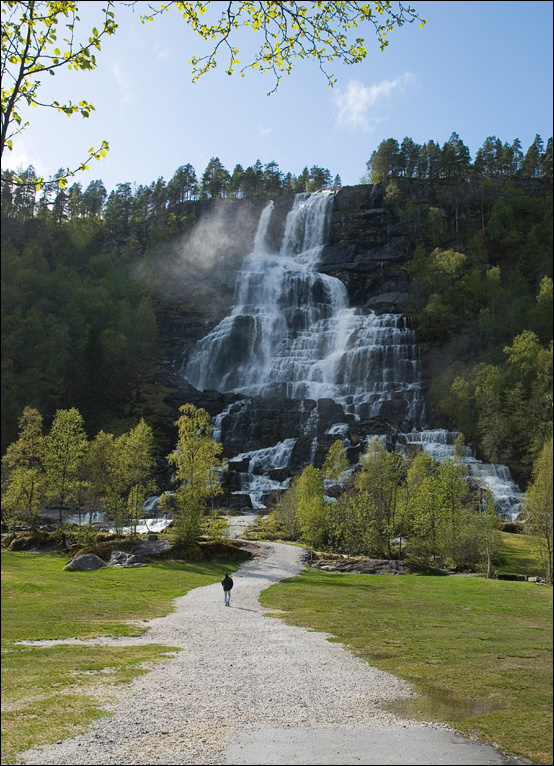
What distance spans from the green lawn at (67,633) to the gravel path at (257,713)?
0.42m

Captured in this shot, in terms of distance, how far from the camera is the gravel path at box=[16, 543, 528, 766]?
6.37m

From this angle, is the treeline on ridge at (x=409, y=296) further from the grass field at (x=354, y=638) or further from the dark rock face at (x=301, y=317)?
the grass field at (x=354, y=638)

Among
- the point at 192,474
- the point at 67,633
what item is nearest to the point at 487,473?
the point at 192,474

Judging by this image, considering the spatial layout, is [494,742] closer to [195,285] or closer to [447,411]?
[447,411]

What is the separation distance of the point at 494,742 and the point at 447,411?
59.9 meters

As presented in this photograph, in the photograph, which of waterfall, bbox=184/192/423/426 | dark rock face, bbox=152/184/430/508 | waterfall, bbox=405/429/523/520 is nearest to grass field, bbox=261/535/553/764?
waterfall, bbox=405/429/523/520

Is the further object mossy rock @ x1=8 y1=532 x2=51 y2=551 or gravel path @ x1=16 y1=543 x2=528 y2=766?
mossy rock @ x1=8 y1=532 x2=51 y2=551

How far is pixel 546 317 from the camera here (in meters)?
4.47

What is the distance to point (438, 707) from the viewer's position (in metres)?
9.01

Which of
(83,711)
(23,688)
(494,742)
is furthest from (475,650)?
(23,688)

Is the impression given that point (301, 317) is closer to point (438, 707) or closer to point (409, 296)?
point (409, 296)

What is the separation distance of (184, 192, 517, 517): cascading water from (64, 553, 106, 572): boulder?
29349 mm

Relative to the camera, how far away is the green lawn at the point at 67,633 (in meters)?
7.36

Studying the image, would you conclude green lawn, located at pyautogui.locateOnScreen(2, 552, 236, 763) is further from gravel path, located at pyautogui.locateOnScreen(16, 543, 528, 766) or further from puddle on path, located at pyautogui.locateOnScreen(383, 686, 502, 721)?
puddle on path, located at pyautogui.locateOnScreen(383, 686, 502, 721)
